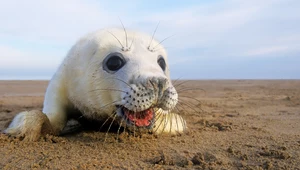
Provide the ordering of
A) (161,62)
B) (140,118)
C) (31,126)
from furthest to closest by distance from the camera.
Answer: (161,62), (31,126), (140,118)

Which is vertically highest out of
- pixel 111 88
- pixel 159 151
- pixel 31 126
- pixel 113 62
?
pixel 113 62

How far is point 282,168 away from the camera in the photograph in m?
2.22

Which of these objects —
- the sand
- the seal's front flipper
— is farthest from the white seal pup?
the sand

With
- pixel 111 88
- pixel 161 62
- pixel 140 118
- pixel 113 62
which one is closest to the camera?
pixel 140 118

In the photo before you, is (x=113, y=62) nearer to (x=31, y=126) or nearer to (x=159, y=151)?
(x=31, y=126)

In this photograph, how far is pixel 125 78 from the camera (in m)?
3.05

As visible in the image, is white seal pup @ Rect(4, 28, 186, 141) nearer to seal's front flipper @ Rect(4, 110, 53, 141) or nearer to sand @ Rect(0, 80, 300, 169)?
seal's front flipper @ Rect(4, 110, 53, 141)

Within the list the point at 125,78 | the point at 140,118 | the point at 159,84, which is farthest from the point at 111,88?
the point at 159,84

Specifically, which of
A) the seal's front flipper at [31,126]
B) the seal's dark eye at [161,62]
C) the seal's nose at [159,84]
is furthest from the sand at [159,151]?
the seal's dark eye at [161,62]

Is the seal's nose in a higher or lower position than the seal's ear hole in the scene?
lower

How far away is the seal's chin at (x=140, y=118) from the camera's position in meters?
2.87

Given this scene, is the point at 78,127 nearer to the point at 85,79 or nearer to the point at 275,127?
the point at 85,79

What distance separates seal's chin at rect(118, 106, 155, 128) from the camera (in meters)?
2.87

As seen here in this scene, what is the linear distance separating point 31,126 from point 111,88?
0.82 meters
